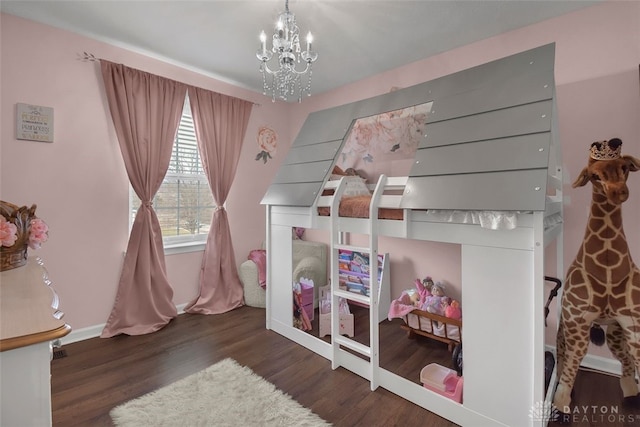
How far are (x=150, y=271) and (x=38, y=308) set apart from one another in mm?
1934

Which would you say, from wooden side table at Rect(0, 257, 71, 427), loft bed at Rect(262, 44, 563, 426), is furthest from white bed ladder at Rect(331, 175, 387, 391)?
wooden side table at Rect(0, 257, 71, 427)

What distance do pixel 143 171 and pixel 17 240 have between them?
1.30 m

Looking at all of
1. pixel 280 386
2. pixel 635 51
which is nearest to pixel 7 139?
pixel 280 386

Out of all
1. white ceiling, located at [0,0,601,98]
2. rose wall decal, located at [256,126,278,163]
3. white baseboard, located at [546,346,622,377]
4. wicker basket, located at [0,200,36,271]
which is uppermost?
white ceiling, located at [0,0,601,98]

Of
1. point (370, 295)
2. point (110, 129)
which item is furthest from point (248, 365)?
point (110, 129)

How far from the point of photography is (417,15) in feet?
7.07

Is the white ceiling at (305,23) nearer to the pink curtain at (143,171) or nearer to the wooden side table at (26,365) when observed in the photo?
the pink curtain at (143,171)

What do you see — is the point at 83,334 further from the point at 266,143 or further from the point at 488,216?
the point at 488,216

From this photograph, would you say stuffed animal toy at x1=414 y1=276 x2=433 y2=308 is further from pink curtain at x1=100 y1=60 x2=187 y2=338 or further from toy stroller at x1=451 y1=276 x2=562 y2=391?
pink curtain at x1=100 y1=60 x2=187 y2=338

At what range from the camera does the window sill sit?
9.84 feet

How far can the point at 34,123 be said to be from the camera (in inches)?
88.6

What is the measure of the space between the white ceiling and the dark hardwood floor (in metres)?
2.51

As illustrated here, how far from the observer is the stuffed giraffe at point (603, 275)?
1.36 meters

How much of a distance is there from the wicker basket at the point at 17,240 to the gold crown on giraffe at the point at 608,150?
2860 millimetres
